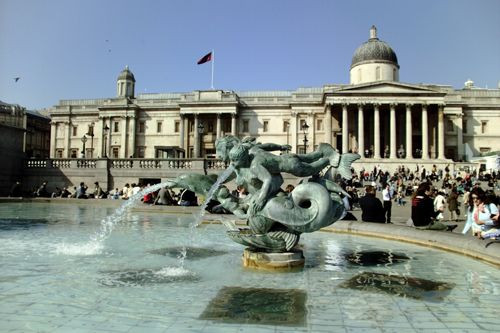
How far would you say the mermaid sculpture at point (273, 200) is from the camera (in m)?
7.31

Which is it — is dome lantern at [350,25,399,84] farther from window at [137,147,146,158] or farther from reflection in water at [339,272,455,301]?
reflection in water at [339,272,455,301]

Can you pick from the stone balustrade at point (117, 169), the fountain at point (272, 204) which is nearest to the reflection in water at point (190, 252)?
the fountain at point (272, 204)

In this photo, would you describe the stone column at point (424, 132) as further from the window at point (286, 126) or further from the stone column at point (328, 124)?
the window at point (286, 126)

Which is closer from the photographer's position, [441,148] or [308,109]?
[441,148]

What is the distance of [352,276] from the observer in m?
6.80

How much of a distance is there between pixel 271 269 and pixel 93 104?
71.3 meters

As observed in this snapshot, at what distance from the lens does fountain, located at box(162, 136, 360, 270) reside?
7.29 meters

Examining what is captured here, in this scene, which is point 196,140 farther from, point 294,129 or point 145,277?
point 145,277

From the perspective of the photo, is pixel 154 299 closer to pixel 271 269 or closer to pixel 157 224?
pixel 271 269

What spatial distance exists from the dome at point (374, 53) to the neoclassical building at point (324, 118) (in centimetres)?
15

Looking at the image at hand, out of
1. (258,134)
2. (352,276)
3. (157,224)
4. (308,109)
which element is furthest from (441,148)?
(352,276)

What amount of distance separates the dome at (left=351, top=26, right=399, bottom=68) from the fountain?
194 ft

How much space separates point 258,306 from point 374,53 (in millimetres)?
62905

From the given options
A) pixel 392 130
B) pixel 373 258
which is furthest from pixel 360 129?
pixel 373 258
